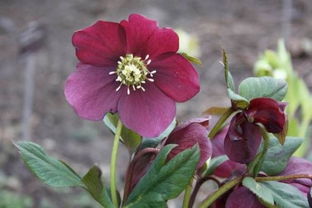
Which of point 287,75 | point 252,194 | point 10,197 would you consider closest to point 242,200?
point 252,194

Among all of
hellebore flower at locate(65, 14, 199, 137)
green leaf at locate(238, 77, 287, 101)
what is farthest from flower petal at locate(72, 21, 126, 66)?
green leaf at locate(238, 77, 287, 101)

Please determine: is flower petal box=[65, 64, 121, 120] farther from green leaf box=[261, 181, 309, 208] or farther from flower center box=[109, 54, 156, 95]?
green leaf box=[261, 181, 309, 208]

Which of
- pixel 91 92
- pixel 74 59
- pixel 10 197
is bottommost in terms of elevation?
pixel 10 197

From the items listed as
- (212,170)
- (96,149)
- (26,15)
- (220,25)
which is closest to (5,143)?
(96,149)

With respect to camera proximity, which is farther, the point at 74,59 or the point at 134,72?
the point at 74,59

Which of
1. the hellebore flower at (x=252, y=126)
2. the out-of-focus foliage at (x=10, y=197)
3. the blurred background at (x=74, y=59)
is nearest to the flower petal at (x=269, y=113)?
the hellebore flower at (x=252, y=126)

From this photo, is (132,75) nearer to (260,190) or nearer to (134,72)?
(134,72)

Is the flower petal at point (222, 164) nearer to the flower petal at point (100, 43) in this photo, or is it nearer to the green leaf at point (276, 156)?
the green leaf at point (276, 156)

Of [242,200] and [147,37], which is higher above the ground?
[147,37]
